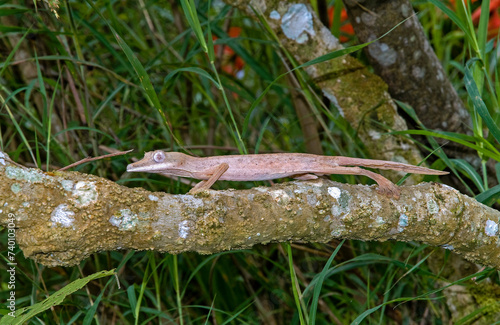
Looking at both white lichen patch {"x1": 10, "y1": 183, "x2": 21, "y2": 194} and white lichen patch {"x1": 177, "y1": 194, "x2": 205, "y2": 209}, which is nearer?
white lichen patch {"x1": 10, "y1": 183, "x2": 21, "y2": 194}

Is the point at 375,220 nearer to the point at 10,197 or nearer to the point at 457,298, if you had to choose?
the point at 10,197

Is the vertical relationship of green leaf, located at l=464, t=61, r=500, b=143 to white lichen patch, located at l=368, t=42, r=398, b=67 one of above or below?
below

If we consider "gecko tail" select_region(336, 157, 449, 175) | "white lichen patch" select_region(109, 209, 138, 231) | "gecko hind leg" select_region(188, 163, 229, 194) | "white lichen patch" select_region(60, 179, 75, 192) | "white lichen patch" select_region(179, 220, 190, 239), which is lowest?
"gecko tail" select_region(336, 157, 449, 175)

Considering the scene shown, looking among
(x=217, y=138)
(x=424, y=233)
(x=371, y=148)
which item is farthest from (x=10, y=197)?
(x=217, y=138)

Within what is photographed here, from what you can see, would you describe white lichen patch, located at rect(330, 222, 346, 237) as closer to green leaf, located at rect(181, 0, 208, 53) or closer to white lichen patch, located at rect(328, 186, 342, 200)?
white lichen patch, located at rect(328, 186, 342, 200)

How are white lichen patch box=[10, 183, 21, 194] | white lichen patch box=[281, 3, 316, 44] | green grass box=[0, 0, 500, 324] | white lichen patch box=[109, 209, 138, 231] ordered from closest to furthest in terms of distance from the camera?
white lichen patch box=[10, 183, 21, 194] < white lichen patch box=[109, 209, 138, 231] < green grass box=[0, 0, 500, 324] < white lichen patch box=[281, 3, 316, 44]

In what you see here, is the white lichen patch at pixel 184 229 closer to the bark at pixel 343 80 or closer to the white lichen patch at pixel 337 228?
the white lichen patch at pixel 337 228

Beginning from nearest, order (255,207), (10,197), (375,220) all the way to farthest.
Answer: (10,197) < (255,207) < (375,220)

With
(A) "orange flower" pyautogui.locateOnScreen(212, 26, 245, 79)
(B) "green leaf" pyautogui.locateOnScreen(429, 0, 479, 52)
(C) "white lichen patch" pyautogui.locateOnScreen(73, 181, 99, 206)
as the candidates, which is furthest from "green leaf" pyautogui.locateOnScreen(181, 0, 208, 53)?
(A) "orange flower" pyautogui.locateOnScreen(212, 26, 245, 79)
